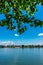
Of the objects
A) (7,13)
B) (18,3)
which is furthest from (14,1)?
(7,13)

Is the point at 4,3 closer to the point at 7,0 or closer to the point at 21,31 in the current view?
the point at 7,0

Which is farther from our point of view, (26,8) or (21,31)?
(21,31)

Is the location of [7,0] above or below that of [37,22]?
above

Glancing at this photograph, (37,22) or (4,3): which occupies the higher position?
(4,3)

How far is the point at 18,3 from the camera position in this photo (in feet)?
24.4

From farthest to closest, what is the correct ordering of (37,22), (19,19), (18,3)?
(19,19)
(37,22)
(18,3)

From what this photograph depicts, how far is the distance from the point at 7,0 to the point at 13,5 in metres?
0.26

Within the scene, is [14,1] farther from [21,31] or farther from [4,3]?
[21,31]

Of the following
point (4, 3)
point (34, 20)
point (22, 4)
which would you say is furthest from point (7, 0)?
point (34, 20)

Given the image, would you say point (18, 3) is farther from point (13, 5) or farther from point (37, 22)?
point (37, 22)

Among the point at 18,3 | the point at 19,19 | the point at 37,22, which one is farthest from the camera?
the point at 19,19

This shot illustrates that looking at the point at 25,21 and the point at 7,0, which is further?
the point at 25,21

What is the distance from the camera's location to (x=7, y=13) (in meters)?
8.52

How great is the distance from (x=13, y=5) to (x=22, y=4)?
48 cm
